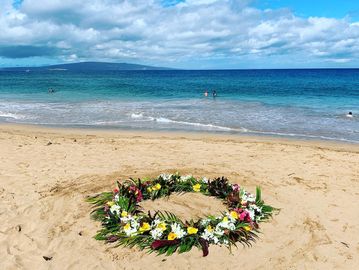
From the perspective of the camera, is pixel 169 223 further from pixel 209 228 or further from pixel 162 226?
pixel 209 228

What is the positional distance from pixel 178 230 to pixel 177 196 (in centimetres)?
180

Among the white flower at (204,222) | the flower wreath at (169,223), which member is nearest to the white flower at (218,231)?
the flower wreath at (169,223)

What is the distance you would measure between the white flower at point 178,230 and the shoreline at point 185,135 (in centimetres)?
824

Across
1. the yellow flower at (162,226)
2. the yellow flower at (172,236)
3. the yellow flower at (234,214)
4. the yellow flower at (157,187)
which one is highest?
the yellow flower at (157,187)

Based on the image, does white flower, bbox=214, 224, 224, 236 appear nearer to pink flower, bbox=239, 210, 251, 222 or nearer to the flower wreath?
the flower wreath

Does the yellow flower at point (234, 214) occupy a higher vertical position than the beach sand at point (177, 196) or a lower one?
higher

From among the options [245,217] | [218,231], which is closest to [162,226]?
[218,231]

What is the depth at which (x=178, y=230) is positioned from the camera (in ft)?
19.1

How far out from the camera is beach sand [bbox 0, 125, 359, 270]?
5.41 meters

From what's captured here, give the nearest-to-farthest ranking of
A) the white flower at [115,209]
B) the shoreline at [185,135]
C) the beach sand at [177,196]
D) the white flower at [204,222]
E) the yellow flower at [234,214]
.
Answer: the beach sand at [177,196], the white flower at [204,222], the yellow flower at [234,214], the white flower at [115,209], the shoreline at [185,135]

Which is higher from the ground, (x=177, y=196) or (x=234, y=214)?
(x=234, y=214)

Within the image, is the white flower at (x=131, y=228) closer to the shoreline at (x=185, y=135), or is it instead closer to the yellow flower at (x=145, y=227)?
the yellow flower at (x=145, y=227)

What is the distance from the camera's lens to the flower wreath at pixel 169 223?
5.73 meters

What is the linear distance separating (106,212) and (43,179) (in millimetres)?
2818
